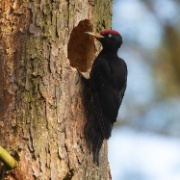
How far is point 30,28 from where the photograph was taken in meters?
Result: 4.73

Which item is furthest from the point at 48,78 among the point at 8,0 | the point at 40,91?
the point at 8,0

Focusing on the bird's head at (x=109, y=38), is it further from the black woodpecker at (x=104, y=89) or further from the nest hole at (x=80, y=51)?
the nest hole at (x=80, y=51)

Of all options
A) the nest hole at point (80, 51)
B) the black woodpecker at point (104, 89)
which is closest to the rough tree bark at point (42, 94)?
the black woodpecker at point (104, 89)

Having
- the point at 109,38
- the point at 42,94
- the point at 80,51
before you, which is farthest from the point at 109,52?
the point at 42,94

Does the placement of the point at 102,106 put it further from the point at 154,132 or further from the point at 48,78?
the point at 154,132

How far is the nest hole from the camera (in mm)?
5213

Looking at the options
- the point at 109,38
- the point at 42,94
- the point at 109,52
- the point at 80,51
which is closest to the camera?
the point at 42,94

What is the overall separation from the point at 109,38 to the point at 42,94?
1052 mm

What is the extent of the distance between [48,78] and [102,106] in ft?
2.18

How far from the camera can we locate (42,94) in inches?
181

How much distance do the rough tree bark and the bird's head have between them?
0.65 ft

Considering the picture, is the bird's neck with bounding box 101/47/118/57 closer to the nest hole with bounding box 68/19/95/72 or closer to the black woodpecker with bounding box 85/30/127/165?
the black woodpecker with bounding box 85/30/127/165

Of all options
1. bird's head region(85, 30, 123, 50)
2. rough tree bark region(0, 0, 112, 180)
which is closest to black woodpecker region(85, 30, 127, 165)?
bird's head region(85, 30, 123, 50)

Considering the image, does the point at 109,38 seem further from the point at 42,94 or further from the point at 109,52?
the point at 42,94
